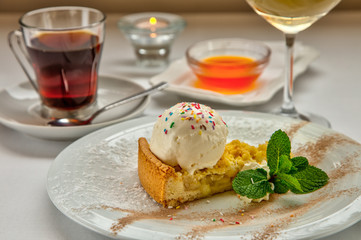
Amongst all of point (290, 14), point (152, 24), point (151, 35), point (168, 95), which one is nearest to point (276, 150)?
point (290, 14)

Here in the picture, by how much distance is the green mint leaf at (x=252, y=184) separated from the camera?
1215mm

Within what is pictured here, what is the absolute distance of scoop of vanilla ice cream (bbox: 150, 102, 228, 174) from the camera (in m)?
1.28

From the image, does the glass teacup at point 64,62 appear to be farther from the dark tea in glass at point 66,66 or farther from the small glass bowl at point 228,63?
the small glass bowl at point 228,63

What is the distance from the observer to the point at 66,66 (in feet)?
5.54

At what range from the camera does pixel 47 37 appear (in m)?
1.67

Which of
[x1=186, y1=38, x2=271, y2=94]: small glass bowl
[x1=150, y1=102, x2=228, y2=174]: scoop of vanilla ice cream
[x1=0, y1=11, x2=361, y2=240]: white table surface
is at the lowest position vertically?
[x1=0, y1=11, x2=361, y2=240]: white table surface

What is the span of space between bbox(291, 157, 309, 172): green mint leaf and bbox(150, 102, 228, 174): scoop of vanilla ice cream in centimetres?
17

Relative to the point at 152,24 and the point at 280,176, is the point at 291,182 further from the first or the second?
the point at 152,24

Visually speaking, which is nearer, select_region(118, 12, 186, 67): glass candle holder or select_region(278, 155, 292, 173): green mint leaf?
select_region(278, 155, 292, 173): green mint leaf

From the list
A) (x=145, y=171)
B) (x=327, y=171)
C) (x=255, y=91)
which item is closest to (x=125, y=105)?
(x=255, y=91)

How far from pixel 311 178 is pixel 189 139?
0.29 m

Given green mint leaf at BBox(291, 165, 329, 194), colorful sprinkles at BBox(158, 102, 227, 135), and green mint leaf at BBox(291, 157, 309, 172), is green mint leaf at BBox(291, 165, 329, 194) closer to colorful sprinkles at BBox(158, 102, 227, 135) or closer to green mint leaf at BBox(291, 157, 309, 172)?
green mint leaf at BBox(291, 157, 309, 172)

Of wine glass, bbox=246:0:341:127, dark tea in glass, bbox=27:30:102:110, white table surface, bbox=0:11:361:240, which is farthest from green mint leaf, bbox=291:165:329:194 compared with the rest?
dark tea in glass, bbox=27:30:102:110

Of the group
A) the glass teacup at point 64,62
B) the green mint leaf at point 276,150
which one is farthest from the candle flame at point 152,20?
the green mint leaf at point 276,150
